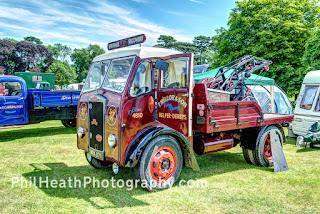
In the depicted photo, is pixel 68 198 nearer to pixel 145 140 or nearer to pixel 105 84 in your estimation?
pixel 145 140

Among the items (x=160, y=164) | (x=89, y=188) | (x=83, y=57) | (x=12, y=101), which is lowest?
(x=89, y=188)

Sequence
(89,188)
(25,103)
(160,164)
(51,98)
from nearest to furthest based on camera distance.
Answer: (160,164), (89,188), (25,103), (51,98)

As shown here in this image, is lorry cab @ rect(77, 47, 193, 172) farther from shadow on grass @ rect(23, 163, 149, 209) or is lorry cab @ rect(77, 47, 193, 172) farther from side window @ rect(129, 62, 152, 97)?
shadow on grass @ rect(23, 163, 149, 209)

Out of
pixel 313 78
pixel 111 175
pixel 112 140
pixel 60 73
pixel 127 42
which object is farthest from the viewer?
pixel 60 73

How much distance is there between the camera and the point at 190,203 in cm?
445

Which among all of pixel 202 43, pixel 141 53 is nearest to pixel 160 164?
pixel 141 53

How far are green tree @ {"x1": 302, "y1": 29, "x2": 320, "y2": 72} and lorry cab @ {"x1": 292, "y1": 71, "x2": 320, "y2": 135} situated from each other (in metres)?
7.23

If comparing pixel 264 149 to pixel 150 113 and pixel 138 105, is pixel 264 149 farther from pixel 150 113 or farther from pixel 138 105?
pixel 138 105

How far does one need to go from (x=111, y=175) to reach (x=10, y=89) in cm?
638

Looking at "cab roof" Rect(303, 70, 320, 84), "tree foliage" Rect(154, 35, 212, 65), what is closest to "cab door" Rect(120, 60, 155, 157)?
"cab roof" Rect(303, 70, 320, 84)

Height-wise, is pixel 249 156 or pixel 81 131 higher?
pixel 81 131

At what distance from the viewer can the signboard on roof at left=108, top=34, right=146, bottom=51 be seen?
5.18 m

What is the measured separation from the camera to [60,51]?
75.2m

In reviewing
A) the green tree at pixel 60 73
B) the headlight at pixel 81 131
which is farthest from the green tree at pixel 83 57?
the headlight at pixel 81 131
